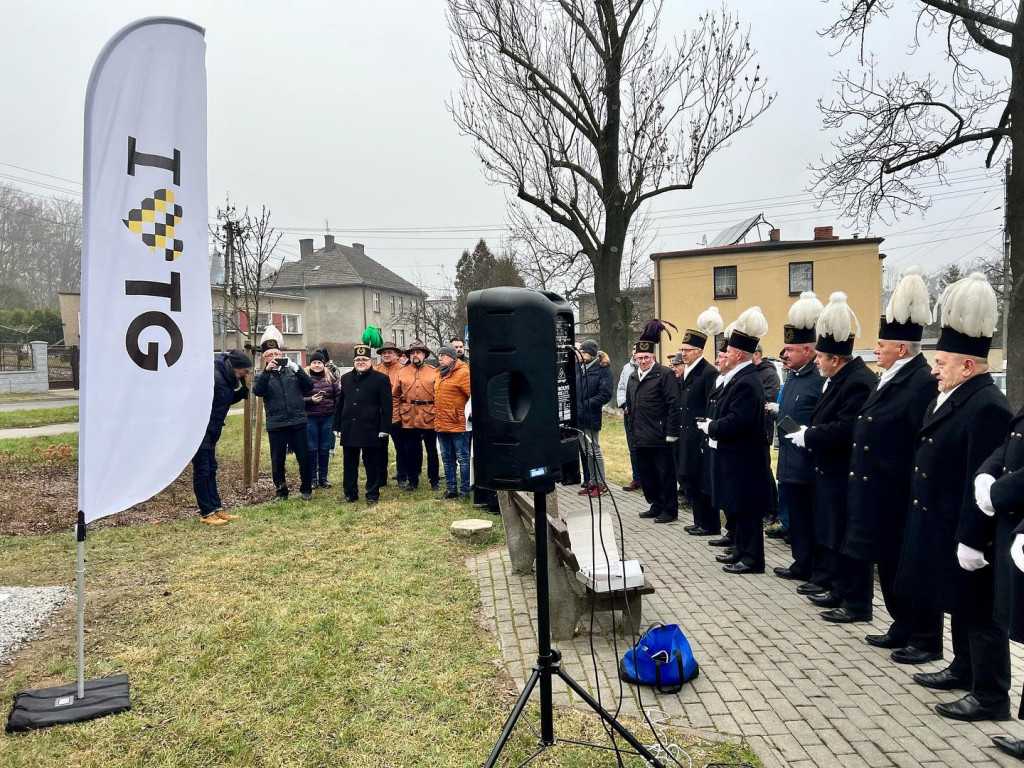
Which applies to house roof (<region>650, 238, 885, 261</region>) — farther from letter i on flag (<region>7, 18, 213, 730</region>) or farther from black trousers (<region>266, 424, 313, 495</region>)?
letter i on flag (<region>7, 18, 213, 730</region>)

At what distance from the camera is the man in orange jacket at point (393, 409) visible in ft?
32.3

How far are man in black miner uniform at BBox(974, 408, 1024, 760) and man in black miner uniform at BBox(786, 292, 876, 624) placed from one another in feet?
5.18

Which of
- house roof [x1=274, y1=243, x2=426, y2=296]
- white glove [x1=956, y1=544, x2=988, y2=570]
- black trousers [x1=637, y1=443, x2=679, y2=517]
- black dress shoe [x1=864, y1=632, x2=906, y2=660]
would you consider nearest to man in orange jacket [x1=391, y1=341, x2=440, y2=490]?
black trousers [x1=637, y1=443, x2=679, y2=517]

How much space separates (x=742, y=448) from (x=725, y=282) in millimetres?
31575

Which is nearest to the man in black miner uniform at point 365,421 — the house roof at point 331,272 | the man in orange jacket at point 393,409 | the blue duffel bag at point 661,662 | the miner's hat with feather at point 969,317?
the man in orange jacket at point 393,409

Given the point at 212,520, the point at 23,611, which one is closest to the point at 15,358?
the point at 212,520

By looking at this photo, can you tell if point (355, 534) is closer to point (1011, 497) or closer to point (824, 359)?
point (824, 359)

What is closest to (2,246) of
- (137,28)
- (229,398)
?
(229,398)

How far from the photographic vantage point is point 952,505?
3691 millimetres

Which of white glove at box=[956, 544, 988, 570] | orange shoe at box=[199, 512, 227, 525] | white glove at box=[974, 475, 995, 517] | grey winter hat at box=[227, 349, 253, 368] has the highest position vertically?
grey winter hat at box=[227, 349, 253, 368]

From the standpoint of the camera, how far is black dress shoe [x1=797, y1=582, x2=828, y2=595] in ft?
17.8

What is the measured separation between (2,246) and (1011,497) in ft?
181

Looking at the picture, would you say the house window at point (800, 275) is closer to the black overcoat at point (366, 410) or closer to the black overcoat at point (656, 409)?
the black overcoat at point (656, 409)

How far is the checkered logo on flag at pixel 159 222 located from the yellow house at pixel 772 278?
3154 cm
